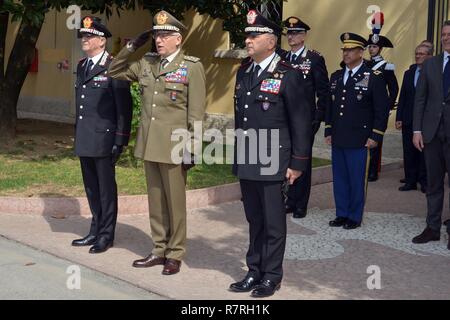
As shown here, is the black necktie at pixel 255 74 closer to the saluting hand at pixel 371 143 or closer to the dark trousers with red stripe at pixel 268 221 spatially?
the dark trousers with red stripe at pixel 268 221

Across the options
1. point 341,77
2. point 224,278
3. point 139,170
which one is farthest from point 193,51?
point 224,278

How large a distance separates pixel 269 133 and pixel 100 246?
2132 mm

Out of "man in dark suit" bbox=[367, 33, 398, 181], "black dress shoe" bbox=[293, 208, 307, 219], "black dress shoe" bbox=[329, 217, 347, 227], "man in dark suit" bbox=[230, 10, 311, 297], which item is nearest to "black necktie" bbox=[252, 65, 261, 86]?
"man in dark suit" bbox=[230, 10, 311, 297]

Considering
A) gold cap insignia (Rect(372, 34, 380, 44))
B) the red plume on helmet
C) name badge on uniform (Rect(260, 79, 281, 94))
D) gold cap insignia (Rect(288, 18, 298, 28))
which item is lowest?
name badge on uniform (Rect(260, 79, 281, 94))

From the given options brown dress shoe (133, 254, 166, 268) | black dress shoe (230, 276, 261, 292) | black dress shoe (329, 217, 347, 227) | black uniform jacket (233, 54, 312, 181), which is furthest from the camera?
black dress shoe (329, 217, 347, 227)

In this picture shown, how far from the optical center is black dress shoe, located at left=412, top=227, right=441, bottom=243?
23.9 feet

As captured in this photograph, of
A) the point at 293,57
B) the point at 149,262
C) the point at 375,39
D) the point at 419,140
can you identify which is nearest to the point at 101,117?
the point at 149,262

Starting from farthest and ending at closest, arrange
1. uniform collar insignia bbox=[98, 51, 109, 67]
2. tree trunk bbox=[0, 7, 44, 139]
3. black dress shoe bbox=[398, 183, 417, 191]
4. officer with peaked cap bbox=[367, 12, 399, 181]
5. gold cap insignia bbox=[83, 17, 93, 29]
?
1. tree trunk bbox=[0, 7, 44, 139]
2. officer with peaked cap bbox=[367, 12, 399, 181]
3. black dress shoe bbox=[398, 183, 417, 191]
4. uniform collar insignia bbox=[98, 51, 109, 67]
5. gold cap insignia bbox=[83, 17, 93, 29]

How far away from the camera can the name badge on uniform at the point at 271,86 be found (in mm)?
5449

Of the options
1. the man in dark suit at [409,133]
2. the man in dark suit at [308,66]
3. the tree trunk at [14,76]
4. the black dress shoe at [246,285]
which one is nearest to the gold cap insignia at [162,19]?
the black dress shoe at [246,285]

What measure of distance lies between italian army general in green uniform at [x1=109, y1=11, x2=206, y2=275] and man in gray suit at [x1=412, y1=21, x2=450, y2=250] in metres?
2.31

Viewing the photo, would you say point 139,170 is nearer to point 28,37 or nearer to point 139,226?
point 139,226

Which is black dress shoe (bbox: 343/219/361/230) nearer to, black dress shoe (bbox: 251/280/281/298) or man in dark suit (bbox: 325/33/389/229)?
man in dark suit (bbox: 325/33/389/229)
